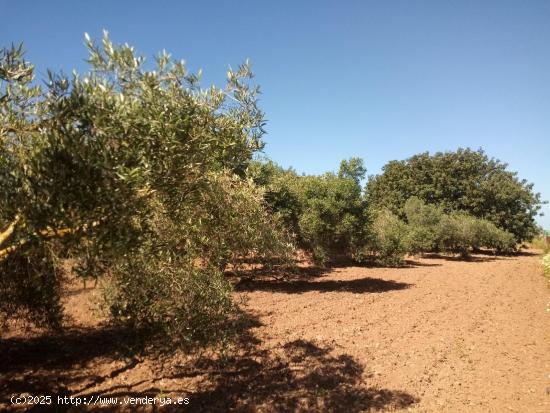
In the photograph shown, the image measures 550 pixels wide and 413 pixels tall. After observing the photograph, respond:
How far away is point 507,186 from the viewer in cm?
5356

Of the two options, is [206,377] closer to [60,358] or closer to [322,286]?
[60,358]

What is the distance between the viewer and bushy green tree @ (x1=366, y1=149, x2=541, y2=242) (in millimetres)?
52625

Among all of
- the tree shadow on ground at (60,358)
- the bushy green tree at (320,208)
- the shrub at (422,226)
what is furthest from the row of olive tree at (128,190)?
the shrub at (422,226)

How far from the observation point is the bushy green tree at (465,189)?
5262cm

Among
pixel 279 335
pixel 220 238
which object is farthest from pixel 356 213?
pixel 220 238

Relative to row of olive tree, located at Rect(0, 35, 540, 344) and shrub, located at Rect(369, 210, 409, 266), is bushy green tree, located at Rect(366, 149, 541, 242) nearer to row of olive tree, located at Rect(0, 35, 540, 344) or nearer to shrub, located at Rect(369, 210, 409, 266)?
shrub, located at Rect(369, 210, 409, 266)

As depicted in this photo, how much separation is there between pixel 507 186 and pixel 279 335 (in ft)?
175

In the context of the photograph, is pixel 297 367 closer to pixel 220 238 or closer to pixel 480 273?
pixel 220 238

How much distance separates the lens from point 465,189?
55312 millimetres

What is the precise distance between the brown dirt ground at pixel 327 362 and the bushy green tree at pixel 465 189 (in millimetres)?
39414

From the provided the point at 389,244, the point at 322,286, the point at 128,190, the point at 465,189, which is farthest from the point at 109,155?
the point at 465,189

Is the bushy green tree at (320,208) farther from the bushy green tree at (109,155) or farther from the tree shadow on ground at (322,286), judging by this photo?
the bushy green tree at (109,155)

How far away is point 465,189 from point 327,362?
2074 inches

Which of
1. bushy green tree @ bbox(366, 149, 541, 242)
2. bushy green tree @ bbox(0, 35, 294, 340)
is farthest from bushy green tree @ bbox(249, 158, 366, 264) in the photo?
bushy green tree @ bbox(366, 149, 541, 242)
